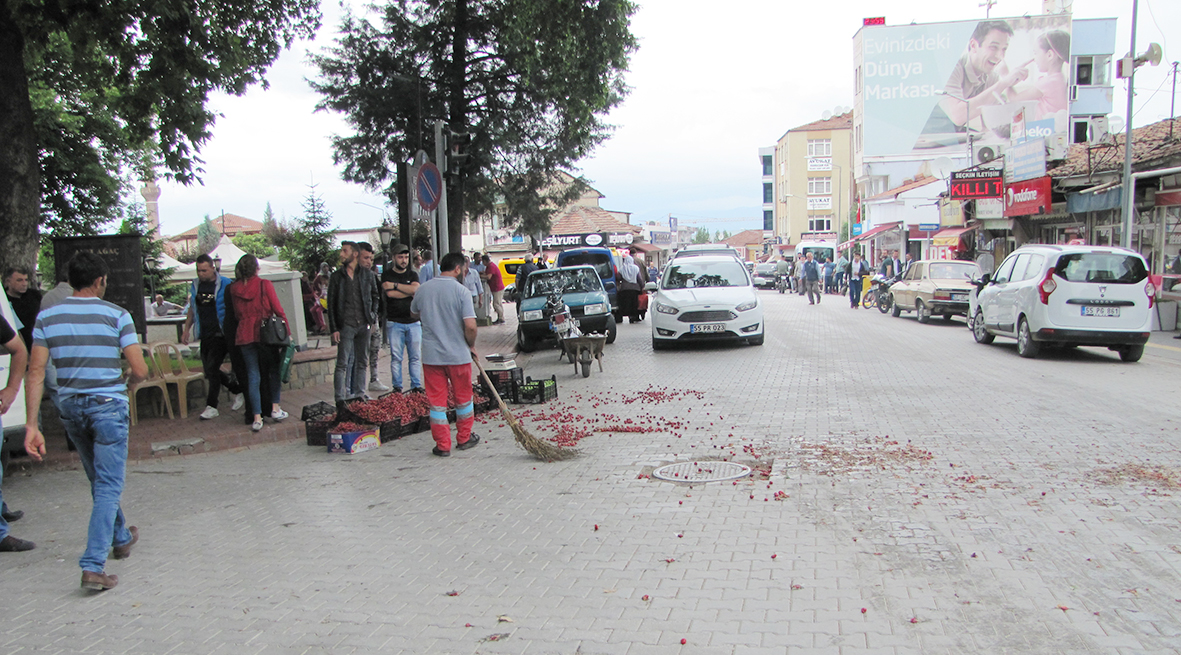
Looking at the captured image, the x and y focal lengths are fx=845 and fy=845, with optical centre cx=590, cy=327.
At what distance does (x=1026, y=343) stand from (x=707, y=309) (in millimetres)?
5286

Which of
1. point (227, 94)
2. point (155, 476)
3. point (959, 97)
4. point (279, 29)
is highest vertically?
point (959, 97)

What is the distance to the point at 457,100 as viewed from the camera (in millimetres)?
18406

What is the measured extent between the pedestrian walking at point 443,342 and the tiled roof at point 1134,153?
795 inches

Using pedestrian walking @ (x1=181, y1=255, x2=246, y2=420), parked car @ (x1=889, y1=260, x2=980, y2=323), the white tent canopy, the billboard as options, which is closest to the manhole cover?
pedestrian walking @ (x1=181, y1=255, x2=246, y2=420)

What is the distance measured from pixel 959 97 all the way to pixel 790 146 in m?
40.5

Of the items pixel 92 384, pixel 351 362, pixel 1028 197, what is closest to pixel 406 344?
pixel 351 362

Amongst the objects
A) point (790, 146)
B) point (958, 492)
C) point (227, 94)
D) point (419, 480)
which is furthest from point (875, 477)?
point (790, 146)

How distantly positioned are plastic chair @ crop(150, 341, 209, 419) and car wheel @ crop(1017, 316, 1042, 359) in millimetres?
12188

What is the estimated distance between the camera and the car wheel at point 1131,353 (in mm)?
13062

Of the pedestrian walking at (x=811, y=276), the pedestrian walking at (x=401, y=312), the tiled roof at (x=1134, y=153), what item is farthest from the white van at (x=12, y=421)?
the pedestrian walking at (x=811, y=276)

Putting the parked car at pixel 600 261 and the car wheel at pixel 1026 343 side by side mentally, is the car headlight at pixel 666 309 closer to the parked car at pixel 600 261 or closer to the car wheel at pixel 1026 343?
the car wheel at pixel 1026 343

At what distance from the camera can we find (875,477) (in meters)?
6.33

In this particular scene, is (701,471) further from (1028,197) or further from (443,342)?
(1028,197)

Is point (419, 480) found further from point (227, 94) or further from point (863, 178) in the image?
point (863, 178)
